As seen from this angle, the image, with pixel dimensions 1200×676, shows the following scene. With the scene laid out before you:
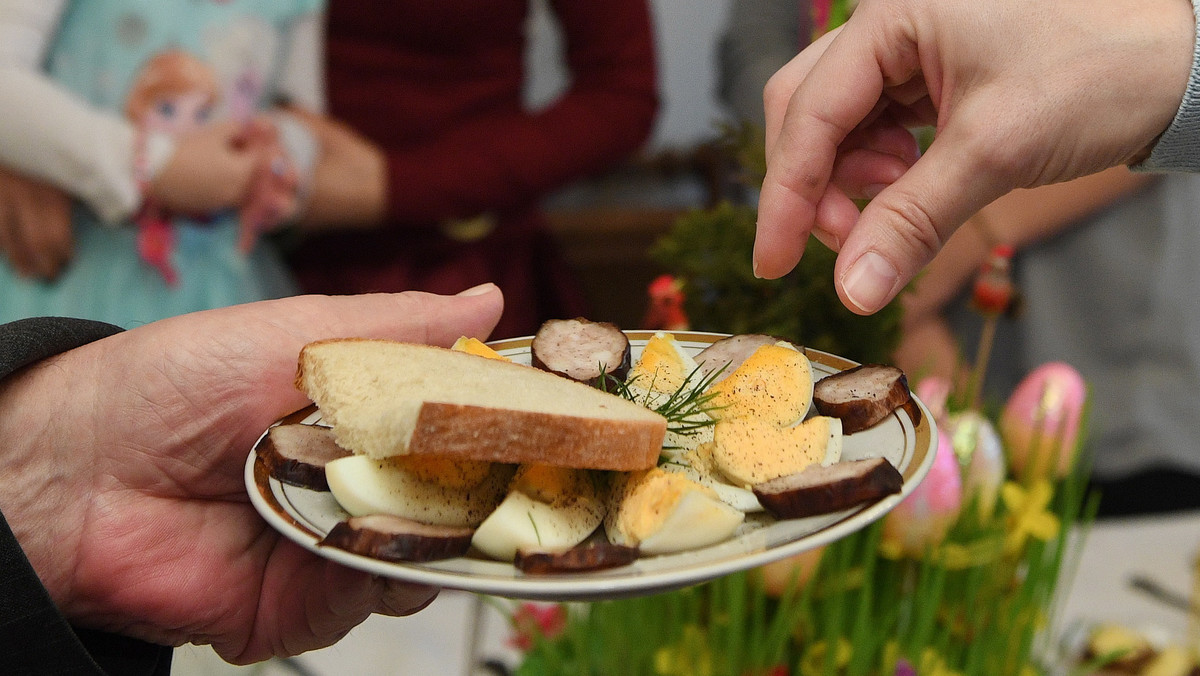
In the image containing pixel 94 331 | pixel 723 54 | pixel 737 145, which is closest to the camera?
pixel 94 331

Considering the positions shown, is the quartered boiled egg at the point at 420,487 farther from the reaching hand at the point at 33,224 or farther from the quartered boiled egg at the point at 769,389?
the reaching hand at the point at 33,224

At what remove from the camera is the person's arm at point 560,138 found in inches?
52.5

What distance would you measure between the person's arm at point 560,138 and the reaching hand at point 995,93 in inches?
29.2

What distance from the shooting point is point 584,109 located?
55.4 inches

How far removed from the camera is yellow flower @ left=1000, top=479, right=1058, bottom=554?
3.34 ft

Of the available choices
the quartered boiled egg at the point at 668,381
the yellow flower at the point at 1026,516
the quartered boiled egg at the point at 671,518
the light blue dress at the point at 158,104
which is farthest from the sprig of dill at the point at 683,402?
the light blue dress at the point at 158,104

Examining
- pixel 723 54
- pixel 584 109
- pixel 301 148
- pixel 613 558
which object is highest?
pixel 723 54

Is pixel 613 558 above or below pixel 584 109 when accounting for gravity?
below

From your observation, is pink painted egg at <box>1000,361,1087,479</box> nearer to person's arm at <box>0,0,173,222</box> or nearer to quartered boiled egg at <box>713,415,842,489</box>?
quartered boiled egg at <box>713,415,842,489</box>

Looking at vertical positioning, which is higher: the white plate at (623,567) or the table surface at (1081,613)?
the white plate at (623,567)

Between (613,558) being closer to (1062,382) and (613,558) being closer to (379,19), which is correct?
(1062,382)

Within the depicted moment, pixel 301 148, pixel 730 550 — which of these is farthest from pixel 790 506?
pixel 301 148

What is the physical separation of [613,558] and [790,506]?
11 cm

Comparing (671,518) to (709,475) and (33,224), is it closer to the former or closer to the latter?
(709,475)
